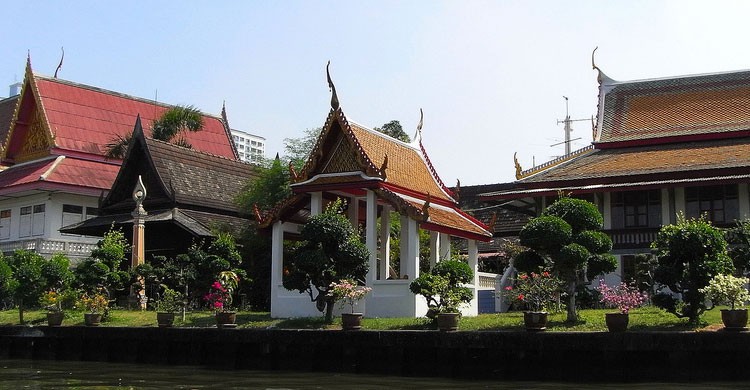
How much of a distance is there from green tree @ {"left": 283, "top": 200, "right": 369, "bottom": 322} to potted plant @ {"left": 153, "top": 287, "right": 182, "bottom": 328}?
9.66 feet

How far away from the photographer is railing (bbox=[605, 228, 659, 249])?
26.4 metres

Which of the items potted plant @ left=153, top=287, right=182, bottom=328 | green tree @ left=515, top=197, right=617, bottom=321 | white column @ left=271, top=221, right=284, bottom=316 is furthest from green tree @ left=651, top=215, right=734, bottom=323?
potted plant @ left=153, top=287, right=182, bottom=328

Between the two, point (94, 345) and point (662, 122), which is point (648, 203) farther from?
point (94, 345)

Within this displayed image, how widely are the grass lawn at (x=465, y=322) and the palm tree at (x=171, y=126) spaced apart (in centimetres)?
1297

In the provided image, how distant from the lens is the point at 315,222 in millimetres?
19531

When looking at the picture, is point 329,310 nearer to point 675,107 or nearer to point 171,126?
point 675,107

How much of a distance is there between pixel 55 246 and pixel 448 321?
68.2 ft

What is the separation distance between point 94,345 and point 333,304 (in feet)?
18.9

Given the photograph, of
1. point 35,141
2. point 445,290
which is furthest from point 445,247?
point 35,141

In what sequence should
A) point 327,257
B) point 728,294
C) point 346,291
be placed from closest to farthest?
point 728,294, point 346,291, point 327,257

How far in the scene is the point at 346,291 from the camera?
1902 cm

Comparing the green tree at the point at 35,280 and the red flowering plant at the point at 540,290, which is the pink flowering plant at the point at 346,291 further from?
the green tree at the point at 35,280

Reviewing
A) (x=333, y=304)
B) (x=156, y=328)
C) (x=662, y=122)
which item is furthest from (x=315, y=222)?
(x=662, y=122)

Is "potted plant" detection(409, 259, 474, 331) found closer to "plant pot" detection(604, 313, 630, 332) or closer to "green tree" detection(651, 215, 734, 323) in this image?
"plant pot" detection(604, 313, 630, 332)
